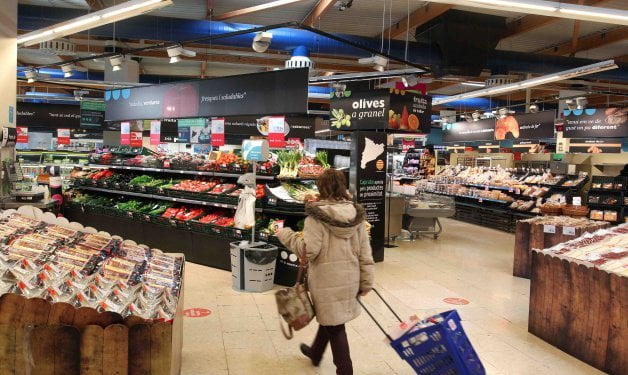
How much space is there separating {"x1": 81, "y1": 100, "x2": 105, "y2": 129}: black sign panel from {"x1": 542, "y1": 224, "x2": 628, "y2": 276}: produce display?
11.6 meters

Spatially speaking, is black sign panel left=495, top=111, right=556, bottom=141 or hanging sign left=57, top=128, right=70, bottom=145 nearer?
black sign panel left=495, top=111, right=556, bottom=141

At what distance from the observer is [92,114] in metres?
12.8

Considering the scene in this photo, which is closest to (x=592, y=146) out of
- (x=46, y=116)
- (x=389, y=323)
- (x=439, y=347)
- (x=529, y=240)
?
(x=529, y=240)

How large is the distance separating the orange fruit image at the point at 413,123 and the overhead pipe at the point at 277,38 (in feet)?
5.12

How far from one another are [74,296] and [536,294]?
423 centimetres

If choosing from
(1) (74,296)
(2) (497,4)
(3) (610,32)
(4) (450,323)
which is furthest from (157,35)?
(3) (610,32)

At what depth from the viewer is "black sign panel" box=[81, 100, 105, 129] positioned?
41.7 ft

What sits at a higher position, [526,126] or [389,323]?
[526,126]

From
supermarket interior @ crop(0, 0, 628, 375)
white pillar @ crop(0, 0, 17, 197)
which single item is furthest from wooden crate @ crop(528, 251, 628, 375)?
white pillar @ crop(0, 0, 17, 197)

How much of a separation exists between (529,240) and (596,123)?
21.6 ft

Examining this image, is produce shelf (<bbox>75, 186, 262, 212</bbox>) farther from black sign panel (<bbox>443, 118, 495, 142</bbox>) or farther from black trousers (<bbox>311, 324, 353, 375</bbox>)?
black sign panel (<bbox>443, 118, 495, 142</bbox>)

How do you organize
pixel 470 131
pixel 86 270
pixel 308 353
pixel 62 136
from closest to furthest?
pixel 86 270 → pixel 308 353 → pixel 62 136 → pixel 470 131

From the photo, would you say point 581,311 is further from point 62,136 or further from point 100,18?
point 62,136

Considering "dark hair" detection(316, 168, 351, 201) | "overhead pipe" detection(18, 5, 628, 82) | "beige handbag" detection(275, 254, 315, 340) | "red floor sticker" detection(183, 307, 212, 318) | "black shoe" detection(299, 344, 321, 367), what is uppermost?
"overhead pipe" detection(18, 5, 628, 82)
